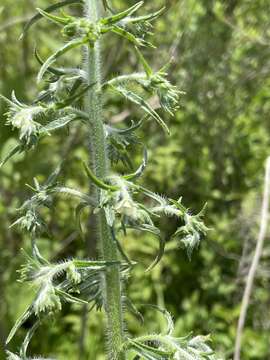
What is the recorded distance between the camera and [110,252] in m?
1.95

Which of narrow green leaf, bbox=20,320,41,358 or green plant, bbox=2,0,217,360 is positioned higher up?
green plant, bbox=2,0,217,360

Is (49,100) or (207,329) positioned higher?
(49,100)

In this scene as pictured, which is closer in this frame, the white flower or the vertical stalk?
the white flower

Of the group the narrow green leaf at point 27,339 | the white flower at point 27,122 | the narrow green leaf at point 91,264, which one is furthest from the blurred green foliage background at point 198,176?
the white flower at point 27,122

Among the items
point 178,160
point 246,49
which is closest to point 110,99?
point 178,160

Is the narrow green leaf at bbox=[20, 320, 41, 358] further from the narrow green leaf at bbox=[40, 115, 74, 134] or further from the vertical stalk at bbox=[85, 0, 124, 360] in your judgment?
the narrow green leaf at bbox=[40, 115, 74, 134]

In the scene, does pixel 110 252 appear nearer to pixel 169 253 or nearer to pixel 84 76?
pixel 84 76

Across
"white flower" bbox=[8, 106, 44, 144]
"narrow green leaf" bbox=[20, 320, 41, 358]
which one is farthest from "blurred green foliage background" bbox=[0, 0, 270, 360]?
"white flower" bbox=[8, 106, 44, 144]

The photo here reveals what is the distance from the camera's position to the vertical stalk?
1929 mm

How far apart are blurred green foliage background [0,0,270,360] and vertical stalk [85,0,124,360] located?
243cm

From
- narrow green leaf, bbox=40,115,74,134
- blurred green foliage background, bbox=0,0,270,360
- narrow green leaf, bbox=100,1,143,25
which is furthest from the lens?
blurred green foliage background, bbox=0,0,270,360

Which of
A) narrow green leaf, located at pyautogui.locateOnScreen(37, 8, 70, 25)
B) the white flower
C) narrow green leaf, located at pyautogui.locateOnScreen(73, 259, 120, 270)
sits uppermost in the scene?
narrow green leaf, located at pyautogui.locateOnScreen(37, 8, 70, 25)

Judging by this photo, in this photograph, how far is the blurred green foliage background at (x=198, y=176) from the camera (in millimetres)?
4504

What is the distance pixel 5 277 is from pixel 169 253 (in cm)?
130
